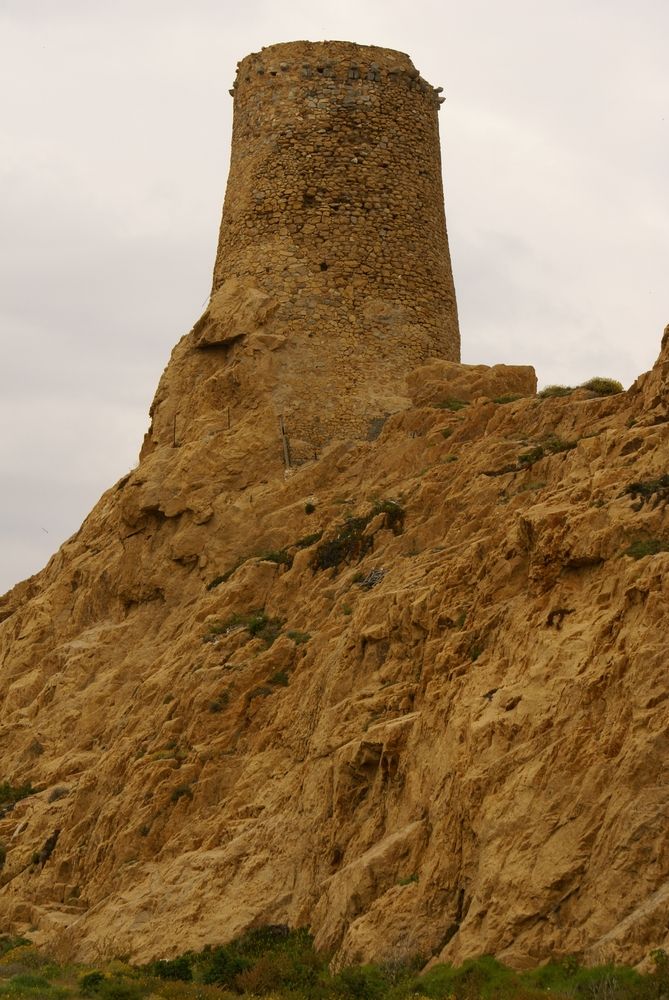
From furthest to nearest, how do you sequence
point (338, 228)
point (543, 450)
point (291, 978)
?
point (338, 228)
point (543, 450)
point (291, 978)

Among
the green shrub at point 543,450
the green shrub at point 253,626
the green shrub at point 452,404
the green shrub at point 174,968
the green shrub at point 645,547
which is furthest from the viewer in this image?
the green shrub at point 452,404

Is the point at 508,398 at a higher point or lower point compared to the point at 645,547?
higher

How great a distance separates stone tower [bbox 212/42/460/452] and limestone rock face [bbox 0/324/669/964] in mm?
494

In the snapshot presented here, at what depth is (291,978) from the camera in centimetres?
1316

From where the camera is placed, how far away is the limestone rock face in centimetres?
1206

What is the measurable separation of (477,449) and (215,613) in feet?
12.4

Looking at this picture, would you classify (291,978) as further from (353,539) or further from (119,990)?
(353,539)

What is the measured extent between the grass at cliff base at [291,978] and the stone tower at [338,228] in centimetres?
878

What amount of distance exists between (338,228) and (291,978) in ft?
41.1

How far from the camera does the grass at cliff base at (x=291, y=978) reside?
10.7 m

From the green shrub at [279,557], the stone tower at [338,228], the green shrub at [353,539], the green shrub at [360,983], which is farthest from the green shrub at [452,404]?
the green shrub at [360,983]

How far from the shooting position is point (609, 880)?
11266 millimetres

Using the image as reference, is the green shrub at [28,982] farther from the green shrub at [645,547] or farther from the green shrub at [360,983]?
the green shrub at [645,547]

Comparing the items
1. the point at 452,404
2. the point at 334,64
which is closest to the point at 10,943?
the point at 452,404
